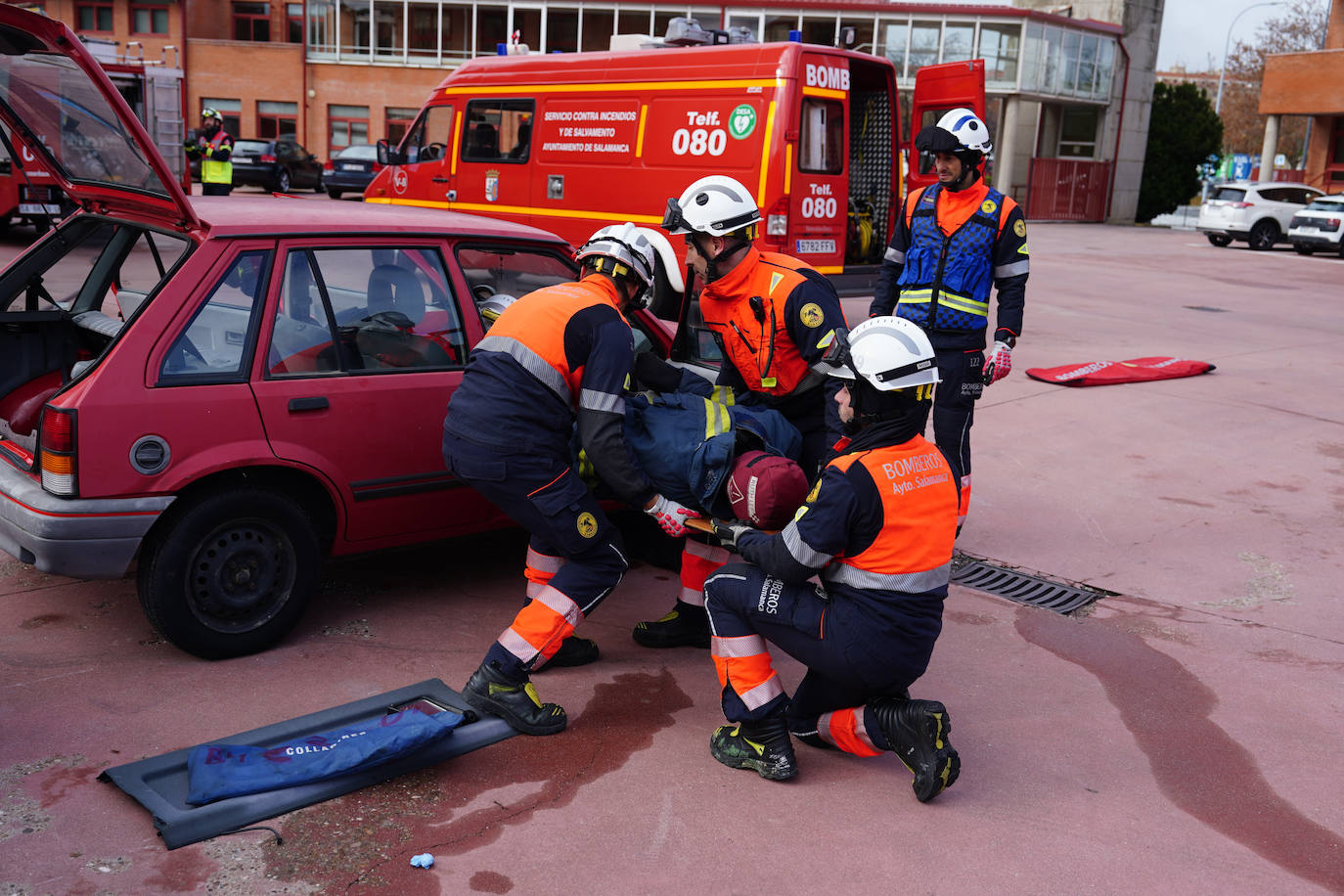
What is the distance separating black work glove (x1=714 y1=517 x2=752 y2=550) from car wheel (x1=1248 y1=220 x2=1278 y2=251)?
2918 centimetres

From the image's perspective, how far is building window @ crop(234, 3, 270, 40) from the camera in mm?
44219

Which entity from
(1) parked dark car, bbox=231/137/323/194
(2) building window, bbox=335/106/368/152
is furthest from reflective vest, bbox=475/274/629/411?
(2) building window, bbox=335/106/368/152

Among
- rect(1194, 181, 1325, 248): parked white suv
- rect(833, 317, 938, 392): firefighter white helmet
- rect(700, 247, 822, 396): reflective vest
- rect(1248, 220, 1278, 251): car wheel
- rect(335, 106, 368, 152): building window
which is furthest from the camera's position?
rect(335, 106, 368, 152): building window

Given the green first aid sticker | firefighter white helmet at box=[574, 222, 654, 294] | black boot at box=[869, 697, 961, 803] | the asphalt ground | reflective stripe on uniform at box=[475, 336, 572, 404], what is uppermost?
the green first aid sticker

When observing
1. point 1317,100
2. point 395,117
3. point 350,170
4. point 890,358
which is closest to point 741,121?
point 890,358

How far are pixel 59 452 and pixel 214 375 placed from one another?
0.56 metres

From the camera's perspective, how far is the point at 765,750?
11.8 ft

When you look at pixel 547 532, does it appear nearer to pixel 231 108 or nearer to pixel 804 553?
pixel 804 553

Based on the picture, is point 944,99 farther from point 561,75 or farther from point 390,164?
point 390,164

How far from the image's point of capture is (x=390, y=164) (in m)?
13.1

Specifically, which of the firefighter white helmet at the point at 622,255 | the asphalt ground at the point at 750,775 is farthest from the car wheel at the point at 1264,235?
the firefighter white helmet at the point at 622,255

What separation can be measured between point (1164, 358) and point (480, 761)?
32.0ft

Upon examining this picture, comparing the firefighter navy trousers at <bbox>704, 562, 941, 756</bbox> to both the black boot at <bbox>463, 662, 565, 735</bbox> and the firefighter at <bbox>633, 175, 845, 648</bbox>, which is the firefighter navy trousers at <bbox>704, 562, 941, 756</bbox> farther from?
the firefighter at <bbox>633, 175, 845, 648</bbox>

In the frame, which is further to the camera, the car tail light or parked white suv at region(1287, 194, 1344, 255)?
parked white suv at region(1287, 194, 1344, 255)
